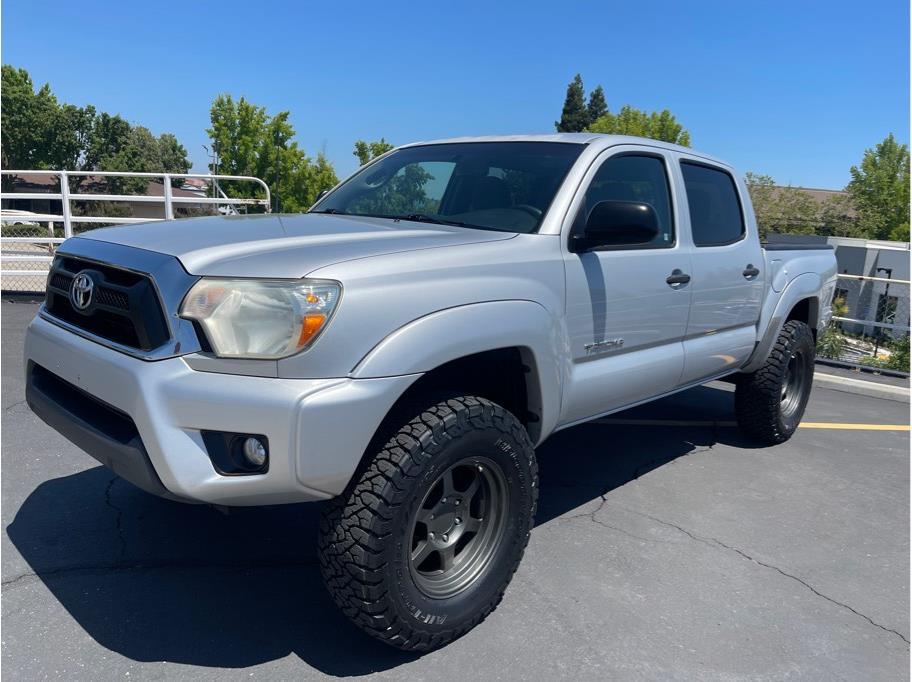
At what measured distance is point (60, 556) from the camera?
10.4 ft

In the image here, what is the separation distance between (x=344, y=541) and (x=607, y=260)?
179 centimetres

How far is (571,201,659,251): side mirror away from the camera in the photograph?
315 centimetres

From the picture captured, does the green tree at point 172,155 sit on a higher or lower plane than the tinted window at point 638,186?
higher

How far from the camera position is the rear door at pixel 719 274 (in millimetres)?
4141

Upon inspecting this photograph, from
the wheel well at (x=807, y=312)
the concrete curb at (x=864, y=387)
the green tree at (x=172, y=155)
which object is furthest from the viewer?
the green tree at (x=172, y=155)

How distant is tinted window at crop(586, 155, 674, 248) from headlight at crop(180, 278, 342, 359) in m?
1.67

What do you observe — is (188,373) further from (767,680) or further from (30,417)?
(30,417)

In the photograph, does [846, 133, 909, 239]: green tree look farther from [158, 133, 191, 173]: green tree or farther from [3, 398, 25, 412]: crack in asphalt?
[158, 133, 191, 173]: green tree

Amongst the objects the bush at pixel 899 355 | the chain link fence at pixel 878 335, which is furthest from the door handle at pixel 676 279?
the bush at pixel 899 355

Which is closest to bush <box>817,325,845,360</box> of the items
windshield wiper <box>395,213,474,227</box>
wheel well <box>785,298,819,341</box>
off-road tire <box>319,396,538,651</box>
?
wheel well <box>785,298,819,341</box>

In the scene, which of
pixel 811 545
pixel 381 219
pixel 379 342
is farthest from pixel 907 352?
pixel 379 342

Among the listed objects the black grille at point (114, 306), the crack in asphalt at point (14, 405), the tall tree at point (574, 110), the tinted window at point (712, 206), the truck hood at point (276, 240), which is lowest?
the crack in asphalt at point (14, 405)

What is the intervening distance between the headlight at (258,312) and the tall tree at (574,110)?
305 feet

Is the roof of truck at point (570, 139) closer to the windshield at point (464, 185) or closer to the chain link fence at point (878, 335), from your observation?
the windshield at point (464, 185)
